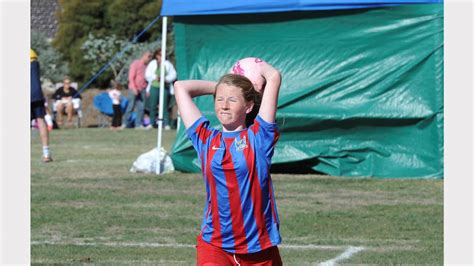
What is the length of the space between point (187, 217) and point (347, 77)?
4368mm

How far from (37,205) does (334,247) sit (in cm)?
393

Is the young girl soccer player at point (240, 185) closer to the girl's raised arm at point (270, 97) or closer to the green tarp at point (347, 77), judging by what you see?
the girl's raised arm at point (270, 97)

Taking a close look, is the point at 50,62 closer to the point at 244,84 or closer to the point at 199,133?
the point at 199,133

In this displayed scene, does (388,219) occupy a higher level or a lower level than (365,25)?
lower

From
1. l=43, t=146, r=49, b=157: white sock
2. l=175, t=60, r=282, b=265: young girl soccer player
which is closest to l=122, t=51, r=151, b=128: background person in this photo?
l=43, t=146, r=49, b=157: white sock

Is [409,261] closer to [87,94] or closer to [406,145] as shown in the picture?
[406,145]

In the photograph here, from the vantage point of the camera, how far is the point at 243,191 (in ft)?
18.9

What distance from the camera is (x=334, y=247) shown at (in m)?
9.59

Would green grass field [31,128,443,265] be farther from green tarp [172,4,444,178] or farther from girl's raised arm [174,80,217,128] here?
girl's raised arm [174,80,217,128]

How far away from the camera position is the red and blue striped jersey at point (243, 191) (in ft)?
18.9

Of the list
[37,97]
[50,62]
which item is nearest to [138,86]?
[37,97]

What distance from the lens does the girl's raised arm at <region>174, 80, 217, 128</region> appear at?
599cm

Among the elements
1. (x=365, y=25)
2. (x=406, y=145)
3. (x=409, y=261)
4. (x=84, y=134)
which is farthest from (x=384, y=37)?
(x=84, y=134)

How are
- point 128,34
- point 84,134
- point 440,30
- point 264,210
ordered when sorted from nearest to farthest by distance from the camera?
1. point 264,210
2. point 440,30
3. point 84,134
4. point 128,34
